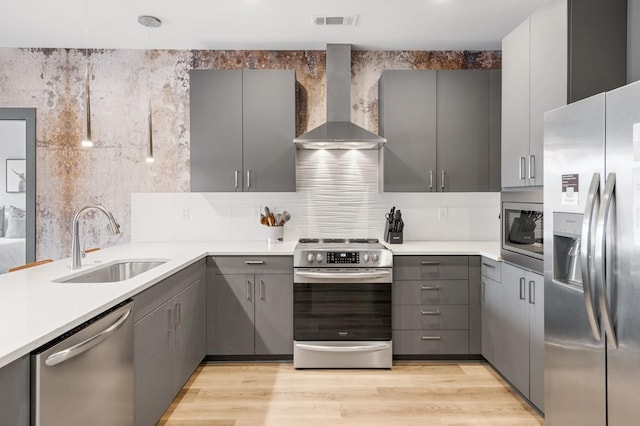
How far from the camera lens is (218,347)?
3.37m

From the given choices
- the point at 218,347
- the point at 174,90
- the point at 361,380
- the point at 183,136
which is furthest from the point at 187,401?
the point at 174,90

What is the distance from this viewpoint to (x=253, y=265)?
3.37 m

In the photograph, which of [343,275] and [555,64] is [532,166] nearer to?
[555,64]

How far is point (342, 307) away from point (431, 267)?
29.0 inches

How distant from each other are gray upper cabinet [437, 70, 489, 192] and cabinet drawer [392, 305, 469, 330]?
979 mm

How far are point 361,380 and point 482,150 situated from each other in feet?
6.74

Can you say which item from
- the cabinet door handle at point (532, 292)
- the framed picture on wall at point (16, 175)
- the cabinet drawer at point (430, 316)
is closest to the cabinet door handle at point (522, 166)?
the cabinet door handle at point (532, 292)

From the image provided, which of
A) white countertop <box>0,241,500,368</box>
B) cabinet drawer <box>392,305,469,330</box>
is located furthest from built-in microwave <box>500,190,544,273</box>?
cabinet drawer <box>392,305,469,330</box>

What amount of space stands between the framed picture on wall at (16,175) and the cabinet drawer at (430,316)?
3.48 metres

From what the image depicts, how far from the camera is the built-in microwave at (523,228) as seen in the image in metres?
2.49

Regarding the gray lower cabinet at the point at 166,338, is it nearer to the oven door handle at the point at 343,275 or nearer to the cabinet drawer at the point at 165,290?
the cabinet drawer at the point at 165,290

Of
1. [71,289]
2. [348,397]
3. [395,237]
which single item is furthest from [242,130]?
[348,397]

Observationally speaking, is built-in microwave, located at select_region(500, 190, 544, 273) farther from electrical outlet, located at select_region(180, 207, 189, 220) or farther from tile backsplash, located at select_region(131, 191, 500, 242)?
electrical outlet, located at select_region(180, 207, 189, 220)

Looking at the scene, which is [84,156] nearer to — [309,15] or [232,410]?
[309,15]
